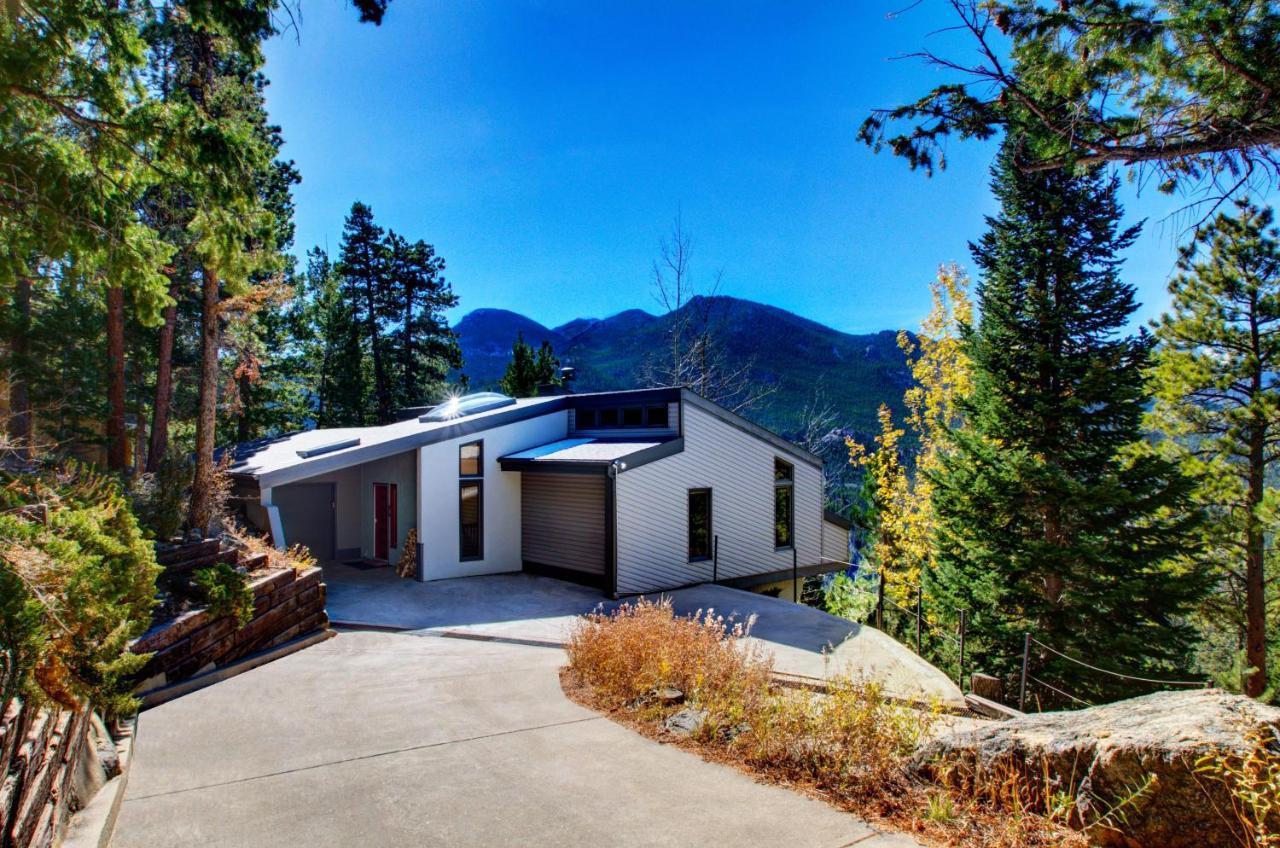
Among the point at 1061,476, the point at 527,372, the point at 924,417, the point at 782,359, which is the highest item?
the point at 782,359

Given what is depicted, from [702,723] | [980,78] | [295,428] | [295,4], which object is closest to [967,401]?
[980,78]

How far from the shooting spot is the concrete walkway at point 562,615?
8.74 metres

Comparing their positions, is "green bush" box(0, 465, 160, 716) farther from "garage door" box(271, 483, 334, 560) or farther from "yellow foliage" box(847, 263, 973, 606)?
"yellow foliage" box(847, 263, 973, 606)

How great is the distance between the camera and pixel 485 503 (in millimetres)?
13445

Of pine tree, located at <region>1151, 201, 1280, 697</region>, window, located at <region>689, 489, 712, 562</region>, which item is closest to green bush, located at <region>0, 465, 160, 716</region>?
window, located at <region>689, 489, 712, 562</region>

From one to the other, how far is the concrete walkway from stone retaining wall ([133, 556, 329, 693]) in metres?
1.01

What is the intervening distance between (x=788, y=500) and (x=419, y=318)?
935 inches

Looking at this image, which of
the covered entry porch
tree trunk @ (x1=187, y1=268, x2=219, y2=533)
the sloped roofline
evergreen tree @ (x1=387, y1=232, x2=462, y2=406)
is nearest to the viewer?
tree trunk @ (x1=187, y1=268, x2=219, y2=533)

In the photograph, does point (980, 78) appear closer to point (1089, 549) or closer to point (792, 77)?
point (1089, 549)

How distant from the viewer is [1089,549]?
37.2 feet

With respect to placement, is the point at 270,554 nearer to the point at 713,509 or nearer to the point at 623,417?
the point at 623,417

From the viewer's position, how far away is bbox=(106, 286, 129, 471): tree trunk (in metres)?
15.5

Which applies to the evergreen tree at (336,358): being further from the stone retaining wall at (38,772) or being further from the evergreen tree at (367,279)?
the stone retaining wall at (38,772)

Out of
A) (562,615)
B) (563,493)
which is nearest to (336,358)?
(563,493)
